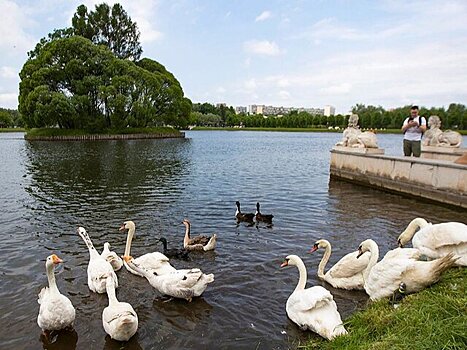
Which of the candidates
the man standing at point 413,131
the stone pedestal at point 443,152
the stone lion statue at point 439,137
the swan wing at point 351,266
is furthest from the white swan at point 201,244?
the stone lion statue at point 439,137

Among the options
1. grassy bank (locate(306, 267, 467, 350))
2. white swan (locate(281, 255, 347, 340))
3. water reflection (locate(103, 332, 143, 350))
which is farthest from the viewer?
water reflection (locate(103, 332, 143, 350))

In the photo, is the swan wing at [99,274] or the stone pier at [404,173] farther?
the stone pier at [404,173]

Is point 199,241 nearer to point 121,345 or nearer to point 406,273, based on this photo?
point 121,345

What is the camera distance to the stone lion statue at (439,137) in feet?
65.1

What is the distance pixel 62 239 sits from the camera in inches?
431

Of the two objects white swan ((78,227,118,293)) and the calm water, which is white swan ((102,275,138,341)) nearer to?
the calm water

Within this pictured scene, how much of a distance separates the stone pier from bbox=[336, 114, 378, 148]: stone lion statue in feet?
1.10

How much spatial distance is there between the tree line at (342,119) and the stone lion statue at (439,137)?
3613 inches

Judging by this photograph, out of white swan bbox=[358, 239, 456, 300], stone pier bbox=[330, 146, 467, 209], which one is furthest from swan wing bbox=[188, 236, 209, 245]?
stone pier bbox=[330, 146, 467, 209]

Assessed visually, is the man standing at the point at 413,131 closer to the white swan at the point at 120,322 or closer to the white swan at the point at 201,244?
the white swan at the point at 201,244

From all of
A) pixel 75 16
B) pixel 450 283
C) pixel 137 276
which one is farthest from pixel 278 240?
pixel 75 16

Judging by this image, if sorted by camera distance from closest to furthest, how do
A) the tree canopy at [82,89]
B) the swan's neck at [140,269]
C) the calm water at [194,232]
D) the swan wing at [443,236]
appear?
the swan wing at [443,236] → the calm water at [194,232] → the swan's neck at [140,269] → the tree canopy at [82,89]

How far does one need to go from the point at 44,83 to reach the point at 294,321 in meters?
62.2

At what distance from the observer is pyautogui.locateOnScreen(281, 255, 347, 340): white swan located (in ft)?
18.1
